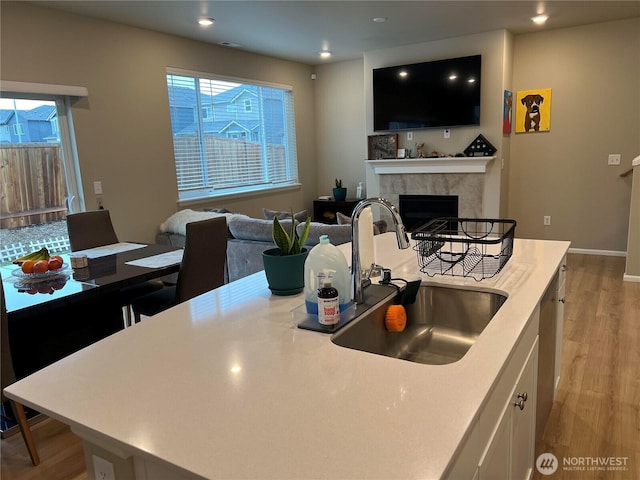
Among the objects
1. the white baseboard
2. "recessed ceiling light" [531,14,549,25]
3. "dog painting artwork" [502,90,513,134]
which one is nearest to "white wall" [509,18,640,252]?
the white baseboard

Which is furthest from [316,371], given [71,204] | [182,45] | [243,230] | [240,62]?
[240,62]

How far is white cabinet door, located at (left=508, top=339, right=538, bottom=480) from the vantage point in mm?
1401

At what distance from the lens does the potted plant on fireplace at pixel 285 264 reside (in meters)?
1.64

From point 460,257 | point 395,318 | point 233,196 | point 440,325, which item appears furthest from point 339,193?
point 395,318

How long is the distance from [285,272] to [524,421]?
3.10 feet

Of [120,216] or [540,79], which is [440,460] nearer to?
[120,216]

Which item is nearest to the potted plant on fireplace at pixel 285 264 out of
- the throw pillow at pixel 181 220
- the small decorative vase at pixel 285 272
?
the small decorative vase at pixel 285 272

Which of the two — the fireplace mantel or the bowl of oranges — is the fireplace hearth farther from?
the bowl of oranges

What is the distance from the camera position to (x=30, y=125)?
3.85m

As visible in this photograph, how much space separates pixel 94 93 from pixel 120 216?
112 centimetres

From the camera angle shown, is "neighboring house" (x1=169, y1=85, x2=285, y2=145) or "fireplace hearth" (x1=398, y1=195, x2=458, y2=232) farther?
"fireplace hearth" (x1=398, y1=195, x2=458, y2=232)

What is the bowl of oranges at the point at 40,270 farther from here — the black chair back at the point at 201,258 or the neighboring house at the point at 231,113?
the neighboring house at the point at 231,113

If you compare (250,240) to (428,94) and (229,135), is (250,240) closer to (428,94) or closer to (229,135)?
(229,135)

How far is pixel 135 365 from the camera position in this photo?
1.17 meters
